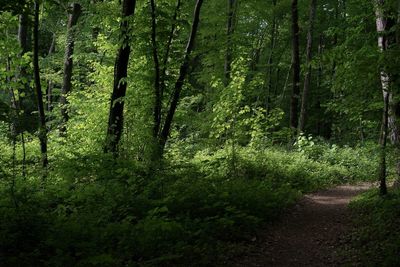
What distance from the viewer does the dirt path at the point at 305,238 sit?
22.9 feet

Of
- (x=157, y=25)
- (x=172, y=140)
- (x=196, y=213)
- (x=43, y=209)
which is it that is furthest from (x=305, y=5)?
(x=43, y=209)

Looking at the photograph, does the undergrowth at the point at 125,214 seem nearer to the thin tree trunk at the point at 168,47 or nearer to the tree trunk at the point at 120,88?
the tree trunk at the point at 120,88

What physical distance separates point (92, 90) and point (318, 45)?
25032 millimetres

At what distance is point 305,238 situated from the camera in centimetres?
841

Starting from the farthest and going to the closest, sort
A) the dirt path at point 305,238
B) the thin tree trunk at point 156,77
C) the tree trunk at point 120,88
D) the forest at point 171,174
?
1. the thin tree trunk at point 156,77
2. the tree trunk at point 120,88
3. the dirt path at point 305,238
4. the forest at point 171,174

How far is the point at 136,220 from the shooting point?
7.28m

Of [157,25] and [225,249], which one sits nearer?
[225,249]

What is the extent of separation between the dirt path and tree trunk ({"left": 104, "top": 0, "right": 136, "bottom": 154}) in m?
4.38

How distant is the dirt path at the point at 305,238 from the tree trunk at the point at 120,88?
4.38 meters

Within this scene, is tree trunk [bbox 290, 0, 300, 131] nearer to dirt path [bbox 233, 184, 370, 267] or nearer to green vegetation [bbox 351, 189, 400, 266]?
dirt path [bbox 233, 184, 370, 267]

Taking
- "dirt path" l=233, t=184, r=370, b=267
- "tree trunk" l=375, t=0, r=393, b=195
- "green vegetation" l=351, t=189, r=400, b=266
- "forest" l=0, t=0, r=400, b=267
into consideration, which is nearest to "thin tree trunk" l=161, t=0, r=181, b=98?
"forest" l=0, t=0, r=400, b=267

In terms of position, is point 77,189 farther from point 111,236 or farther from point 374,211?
point 374,211

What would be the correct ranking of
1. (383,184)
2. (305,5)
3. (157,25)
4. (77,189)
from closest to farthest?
(77,189) → (383,184) → (157,25) → (305,5)

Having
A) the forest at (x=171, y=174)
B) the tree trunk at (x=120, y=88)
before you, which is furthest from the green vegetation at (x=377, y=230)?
the tree trunk at (x=120, y=88)
